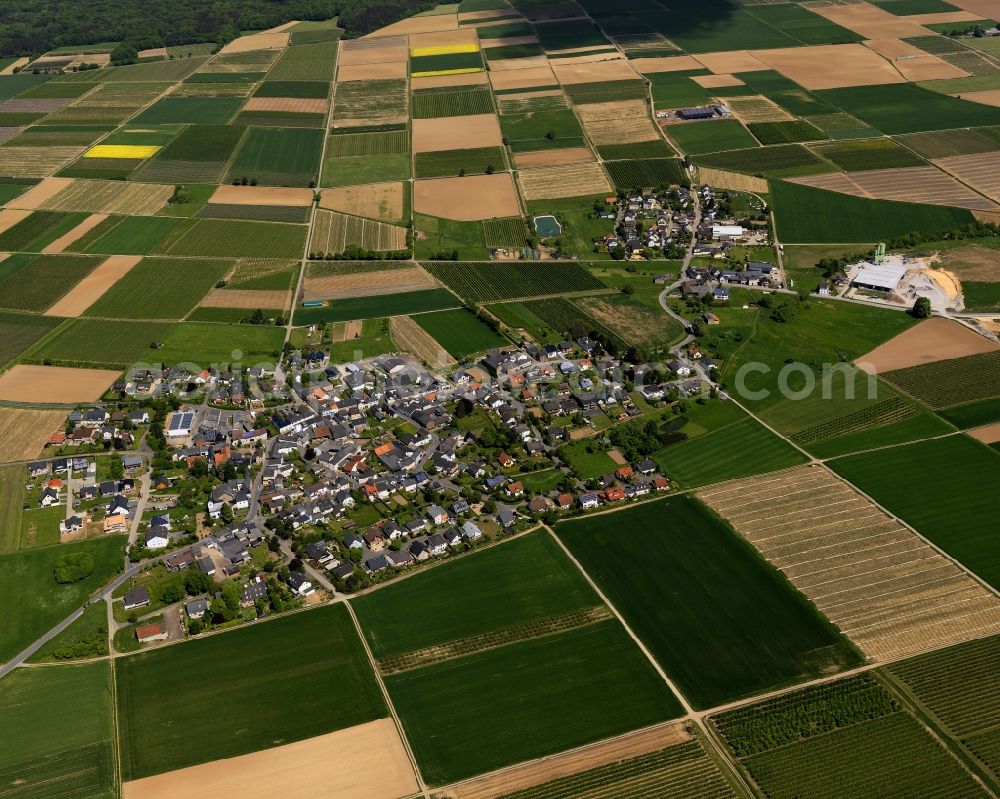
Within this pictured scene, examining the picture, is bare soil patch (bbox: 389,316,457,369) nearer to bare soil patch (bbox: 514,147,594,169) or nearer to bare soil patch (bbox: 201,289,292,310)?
bare soil patch (bbox: 201,289,292,310)

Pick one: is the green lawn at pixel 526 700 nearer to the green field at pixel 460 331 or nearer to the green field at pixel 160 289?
the green field at pixel 460 331

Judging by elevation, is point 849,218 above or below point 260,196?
below

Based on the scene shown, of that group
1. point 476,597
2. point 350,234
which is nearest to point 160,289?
point 350,234

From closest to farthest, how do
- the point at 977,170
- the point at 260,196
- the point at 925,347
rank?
the point at 925,347 → the point at 977,170 → the point at 260,196

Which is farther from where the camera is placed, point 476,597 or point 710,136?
point 710,136

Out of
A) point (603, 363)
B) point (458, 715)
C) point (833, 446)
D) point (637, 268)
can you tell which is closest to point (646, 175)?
point (637, 268)

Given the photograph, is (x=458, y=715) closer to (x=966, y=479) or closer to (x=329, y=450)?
(x=329, y=450)

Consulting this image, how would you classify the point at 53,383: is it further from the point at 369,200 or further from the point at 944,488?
the point at 944,488
